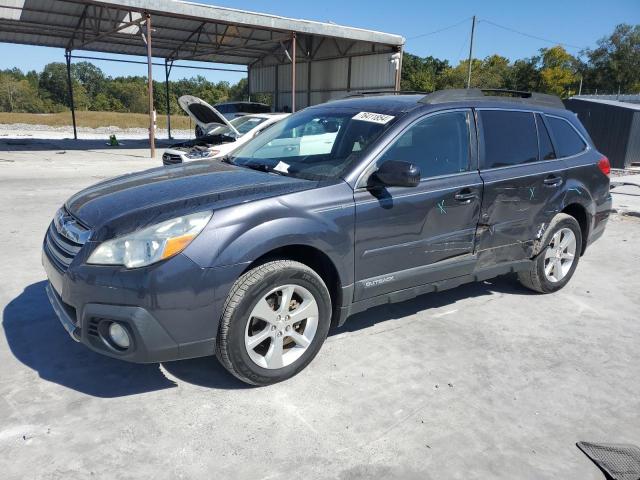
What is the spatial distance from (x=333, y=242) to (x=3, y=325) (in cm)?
257

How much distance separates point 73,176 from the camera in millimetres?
11898

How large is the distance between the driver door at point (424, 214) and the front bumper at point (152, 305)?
3.36 ft

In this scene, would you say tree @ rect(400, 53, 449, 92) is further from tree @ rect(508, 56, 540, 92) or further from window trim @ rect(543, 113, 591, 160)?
window trim @ rect(543, 113, 591, 160)

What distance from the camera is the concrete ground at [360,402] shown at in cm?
247

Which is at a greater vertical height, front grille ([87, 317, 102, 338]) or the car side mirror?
the car side mirror

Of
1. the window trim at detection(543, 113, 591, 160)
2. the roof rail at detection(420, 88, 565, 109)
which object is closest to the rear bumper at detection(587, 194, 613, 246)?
→ the window trim at detection(543, 113, 591, 160)

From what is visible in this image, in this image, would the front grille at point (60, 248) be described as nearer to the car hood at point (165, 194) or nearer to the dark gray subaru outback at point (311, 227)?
the dark gray subaru outback at point (311, 227)

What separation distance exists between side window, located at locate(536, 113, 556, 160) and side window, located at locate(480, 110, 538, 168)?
7 cm

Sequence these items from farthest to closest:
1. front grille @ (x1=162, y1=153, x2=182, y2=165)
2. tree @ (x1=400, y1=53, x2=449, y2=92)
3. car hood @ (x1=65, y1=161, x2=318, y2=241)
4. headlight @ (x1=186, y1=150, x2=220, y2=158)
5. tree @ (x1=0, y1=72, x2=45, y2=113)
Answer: tree @ (x1=400, y1=53, x2=449, y2=92), tree @ (x1=0, y1=72, x2=45, y2=113), front grille @ (x1=162, y1=153, x2=182, y2=165), headlight @ (x1=186, y1=150, x2=220, y2=158), car hood @ (x1=65, y1=161, x2=318, y2=241)

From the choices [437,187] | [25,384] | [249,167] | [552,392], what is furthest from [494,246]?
[25,384]

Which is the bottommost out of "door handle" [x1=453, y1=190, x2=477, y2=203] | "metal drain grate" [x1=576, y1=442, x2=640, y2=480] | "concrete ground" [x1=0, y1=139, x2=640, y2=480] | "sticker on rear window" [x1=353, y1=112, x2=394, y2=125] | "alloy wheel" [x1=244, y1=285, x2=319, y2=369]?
"metal drain grate" [x1=576, y1=442, x2=640, y2=480]

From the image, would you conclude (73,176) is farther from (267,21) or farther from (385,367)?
(385,367)

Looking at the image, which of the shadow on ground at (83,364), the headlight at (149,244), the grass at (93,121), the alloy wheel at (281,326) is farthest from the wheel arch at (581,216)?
the grass at (93,121)

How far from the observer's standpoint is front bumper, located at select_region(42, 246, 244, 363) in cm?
262
